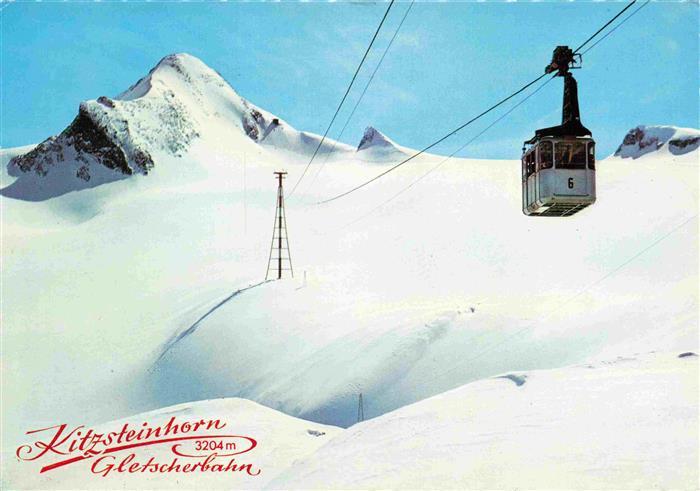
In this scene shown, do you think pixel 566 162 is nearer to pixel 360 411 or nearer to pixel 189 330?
pixel 360 411

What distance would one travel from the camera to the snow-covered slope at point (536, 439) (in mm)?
10750

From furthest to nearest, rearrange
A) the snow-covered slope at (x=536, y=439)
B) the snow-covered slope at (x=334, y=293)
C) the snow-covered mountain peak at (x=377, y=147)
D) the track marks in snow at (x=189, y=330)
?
1. the snow-covered mountain peak at (x=377, y=147)
2. the track marks in snow at (x=189, y=330)
3. the snow-covered slope at (x=334, y=293)
4. the snow-covered slope at (x=536, y=439)

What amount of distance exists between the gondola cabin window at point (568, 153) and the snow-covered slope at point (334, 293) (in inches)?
519

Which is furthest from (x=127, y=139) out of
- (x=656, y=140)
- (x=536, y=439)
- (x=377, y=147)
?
(x=536, y=439)

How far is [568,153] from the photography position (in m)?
16.0

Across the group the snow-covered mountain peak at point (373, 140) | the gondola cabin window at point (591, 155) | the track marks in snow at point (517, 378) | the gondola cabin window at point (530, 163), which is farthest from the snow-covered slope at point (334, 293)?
the snow-covered mountain peak at point (373, 140)

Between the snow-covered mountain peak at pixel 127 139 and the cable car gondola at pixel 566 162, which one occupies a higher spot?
the snow-covered mountain peak at pixel 127 139

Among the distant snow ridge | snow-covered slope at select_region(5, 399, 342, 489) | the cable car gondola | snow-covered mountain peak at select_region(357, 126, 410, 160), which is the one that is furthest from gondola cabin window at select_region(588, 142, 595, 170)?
the distant snow ridge

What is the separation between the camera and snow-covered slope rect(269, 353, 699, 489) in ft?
35.3

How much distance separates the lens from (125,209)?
80.4 metres

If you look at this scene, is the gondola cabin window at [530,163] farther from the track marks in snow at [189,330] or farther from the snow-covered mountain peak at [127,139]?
the snow-covered mountain peak at [127,139]

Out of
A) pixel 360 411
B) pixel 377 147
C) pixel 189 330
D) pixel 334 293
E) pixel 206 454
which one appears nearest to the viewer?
pixel 206 454

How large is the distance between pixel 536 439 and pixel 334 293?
96.9 ft

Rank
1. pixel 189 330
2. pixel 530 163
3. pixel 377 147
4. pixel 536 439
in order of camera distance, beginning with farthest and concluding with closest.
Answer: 1. pixel 377 147
2. pixel 189 330
3. pixel 530 163
4. pixel 536 439
